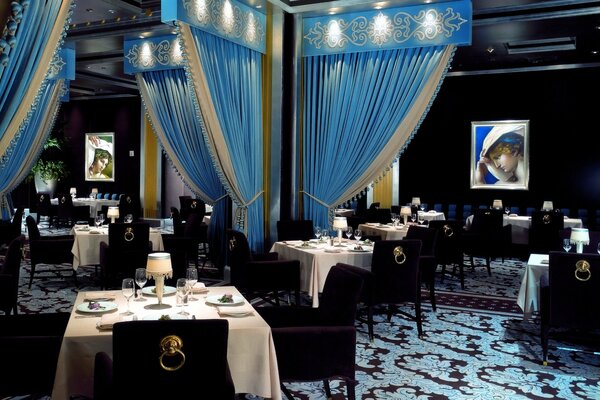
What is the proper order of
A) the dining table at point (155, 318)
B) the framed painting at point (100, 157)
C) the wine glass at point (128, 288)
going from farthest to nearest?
the framed painting at point (100, 157) → the wine glass at point (128, 288) → the dining table at point (155, 318)

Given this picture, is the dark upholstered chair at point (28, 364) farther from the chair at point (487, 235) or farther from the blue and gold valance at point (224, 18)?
the chair at point (487, 235)

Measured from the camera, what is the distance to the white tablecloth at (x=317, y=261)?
5.45 meters

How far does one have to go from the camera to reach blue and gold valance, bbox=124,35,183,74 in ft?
26.3

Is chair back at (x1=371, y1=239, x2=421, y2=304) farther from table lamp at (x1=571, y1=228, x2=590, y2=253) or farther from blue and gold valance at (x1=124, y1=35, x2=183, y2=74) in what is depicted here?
blue and gold valance at (x1=124, y1=35, x2=183, y2=74)

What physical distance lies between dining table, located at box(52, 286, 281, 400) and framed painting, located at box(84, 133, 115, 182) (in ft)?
44.4

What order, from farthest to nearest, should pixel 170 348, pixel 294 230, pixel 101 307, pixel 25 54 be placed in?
pixel 294 230, pixel 101 307, pixel 25 54, pixel 170 348

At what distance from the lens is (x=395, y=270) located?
194 inches

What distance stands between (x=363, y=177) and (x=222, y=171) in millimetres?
1759

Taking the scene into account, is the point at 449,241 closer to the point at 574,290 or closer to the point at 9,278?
the point at 574,290

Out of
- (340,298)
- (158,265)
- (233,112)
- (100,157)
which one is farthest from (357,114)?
(100,157)

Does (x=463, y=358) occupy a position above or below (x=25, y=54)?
below

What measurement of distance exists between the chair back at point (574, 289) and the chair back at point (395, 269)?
1.12m

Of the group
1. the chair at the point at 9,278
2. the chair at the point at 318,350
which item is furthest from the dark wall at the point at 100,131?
the chair at the point at 318,350

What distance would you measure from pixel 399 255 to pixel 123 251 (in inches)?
113
